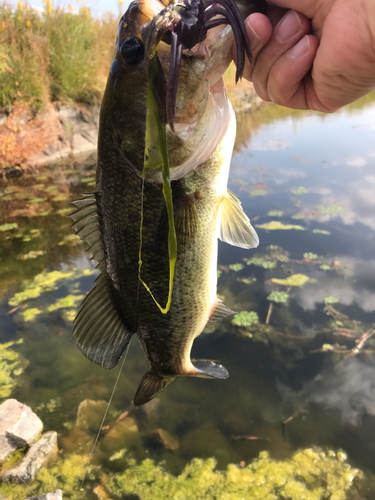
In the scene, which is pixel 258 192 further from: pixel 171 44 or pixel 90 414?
pixel 171 44

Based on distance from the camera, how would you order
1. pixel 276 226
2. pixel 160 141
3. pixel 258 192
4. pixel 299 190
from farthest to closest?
pixel 299 190 < pixel 258 192 < pixel 276 226 < pixel 160 141

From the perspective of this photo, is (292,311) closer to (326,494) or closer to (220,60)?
(326,494)

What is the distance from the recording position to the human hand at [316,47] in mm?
1292

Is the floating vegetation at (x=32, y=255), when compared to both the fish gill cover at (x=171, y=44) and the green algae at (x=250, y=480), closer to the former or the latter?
the green algae at (x=250, y=480)

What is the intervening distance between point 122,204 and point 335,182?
22.2 feet

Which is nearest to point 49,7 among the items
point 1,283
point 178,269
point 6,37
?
point 6,37

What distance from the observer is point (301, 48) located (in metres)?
1.40

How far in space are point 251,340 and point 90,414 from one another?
1640mm

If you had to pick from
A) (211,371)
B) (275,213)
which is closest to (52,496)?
(211,371)

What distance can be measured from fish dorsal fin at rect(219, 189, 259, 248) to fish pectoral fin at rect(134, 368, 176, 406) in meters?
0.76

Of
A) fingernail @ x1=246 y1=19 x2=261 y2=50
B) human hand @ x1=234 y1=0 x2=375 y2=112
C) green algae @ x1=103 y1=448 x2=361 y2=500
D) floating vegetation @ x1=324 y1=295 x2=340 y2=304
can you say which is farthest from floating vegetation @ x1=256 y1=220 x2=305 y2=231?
fingernail @ x1=246 y1=19 x2=261 y2=50

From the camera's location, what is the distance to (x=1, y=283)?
16.2ft

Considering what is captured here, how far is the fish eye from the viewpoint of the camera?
124cm

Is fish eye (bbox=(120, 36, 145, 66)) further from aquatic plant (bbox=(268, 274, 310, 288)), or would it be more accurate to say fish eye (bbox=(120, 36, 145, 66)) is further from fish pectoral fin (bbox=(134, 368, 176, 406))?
aquatic plant (bbox=(268, 274, 310, 288))
